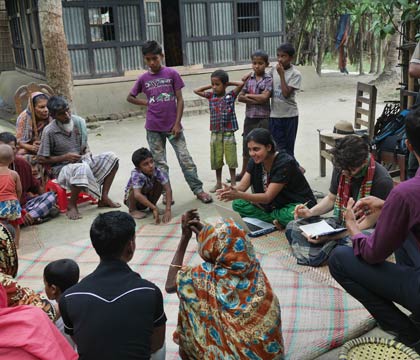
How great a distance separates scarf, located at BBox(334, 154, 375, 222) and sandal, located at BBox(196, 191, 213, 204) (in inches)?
71.9

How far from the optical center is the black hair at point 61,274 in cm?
282

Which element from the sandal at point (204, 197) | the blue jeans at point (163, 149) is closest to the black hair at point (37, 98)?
the blue jeans at point (163, 149)

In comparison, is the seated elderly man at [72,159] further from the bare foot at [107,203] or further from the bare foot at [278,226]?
the bare foot at [278,226]

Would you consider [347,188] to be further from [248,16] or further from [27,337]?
[248,16]

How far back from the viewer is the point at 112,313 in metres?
2.08

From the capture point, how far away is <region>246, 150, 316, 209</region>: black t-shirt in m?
4.11

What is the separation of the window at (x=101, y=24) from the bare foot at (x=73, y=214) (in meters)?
6.88

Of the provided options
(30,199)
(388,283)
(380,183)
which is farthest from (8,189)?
(388,283)

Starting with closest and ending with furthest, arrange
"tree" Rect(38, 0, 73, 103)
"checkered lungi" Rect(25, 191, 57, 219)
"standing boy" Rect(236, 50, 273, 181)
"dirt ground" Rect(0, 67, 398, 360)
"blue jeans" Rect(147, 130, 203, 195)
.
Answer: "dirt ground" Rect(0, 67, 398, 360), "checkered lungi" Rect(25, 191, 57, 219), "blue jeans" Rect(147, 130, 203, 195), "standing boy" Rect(236, 50, 273, 181), "tree" Rect(38, 0, 73, 103)

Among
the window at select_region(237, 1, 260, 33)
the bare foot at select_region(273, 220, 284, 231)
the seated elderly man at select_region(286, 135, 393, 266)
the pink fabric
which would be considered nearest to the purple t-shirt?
the bare foot at select_region(273, 220, 284, 231)

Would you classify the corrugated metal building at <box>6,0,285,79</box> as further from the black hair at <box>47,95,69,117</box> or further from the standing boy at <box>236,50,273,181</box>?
the standing boy at <box>236,50,273,181</box>

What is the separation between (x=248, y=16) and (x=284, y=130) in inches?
319

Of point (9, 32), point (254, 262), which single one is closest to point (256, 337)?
point (254, 262)

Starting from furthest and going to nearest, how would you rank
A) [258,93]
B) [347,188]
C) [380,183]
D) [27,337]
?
[258,93], [347,188], [380,183], [27,337]
